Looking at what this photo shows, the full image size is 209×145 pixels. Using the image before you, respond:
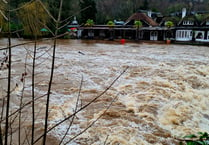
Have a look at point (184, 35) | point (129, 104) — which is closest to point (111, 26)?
point (184, 35)

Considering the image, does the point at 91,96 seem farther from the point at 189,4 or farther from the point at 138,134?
the point at 189,4

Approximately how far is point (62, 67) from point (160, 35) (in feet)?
80.7

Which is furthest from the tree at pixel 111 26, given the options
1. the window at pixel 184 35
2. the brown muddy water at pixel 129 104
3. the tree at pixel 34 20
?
the tree at pixel 34 20

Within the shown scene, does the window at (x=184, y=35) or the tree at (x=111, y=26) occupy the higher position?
the tree at (x=111, y=26)

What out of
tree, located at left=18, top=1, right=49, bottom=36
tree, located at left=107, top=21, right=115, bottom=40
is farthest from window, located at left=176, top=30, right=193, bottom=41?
tree, located at left=18, top=1, right=49, bottom=36

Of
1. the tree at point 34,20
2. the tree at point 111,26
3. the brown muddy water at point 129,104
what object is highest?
the tree at point 111,26

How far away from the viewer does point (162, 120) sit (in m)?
6.05

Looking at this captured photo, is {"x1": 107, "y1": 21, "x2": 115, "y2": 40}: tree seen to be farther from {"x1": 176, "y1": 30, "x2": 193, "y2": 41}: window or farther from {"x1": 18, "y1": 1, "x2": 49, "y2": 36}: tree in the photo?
{"x1": 18, "y1": 1, "x2": 49, "y2": 36}: tree

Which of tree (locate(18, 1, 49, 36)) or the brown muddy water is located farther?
the brown muddy water

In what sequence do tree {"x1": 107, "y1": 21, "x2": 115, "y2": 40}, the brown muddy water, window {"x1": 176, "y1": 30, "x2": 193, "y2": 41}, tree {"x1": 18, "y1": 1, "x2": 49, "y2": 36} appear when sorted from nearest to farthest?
tree {"x1": 18, "y1": 1, "x2": 49, "y2": 36} < the brown muddy water < window {"x1": 176, "y1": 30, "x2": 193, "y2": 41} < tree {"x1": 107, "y1": 21, "x2": 115, "y2": 40}

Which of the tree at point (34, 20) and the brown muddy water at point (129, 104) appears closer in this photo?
the tree at point (34, 20)

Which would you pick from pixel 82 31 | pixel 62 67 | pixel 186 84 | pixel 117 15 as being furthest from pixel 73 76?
pixel 117 15

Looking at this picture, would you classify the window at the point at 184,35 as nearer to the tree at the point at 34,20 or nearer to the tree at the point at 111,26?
the tree at the point at 111,26

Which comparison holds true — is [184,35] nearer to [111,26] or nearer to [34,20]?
[111,26]
